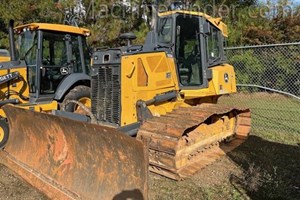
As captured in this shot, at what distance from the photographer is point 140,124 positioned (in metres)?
4.86

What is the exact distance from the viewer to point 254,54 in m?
11.2

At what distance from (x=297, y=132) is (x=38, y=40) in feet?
20.1

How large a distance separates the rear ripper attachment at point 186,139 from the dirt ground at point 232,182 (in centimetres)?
16

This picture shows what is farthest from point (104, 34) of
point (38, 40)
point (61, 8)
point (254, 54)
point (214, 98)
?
point (214, 98)

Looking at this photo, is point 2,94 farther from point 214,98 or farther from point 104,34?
point 104,34

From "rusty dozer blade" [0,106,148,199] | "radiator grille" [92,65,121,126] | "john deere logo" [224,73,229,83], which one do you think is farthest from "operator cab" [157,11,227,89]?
"rusty dozer blade" [0,106,148,199]

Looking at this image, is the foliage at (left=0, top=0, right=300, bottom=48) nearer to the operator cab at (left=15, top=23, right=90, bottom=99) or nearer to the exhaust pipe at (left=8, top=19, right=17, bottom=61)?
the operator cab at (left=15, top=23, right=90, bottom=99)

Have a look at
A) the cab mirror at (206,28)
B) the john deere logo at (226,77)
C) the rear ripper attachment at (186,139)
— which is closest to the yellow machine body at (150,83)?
the rear ripper attachment at (186,139)

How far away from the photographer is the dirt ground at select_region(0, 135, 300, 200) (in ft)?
14.0

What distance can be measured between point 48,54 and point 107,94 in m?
2.54

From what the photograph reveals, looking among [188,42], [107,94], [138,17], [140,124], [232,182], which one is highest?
[138,17]

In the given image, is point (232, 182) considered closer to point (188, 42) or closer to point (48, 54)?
point (188, 42)

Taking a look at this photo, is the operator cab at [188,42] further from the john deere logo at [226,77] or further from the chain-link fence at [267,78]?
the chain-link fence at [267,78]

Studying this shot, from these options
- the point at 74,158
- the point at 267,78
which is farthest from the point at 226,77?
the point at 267,78
